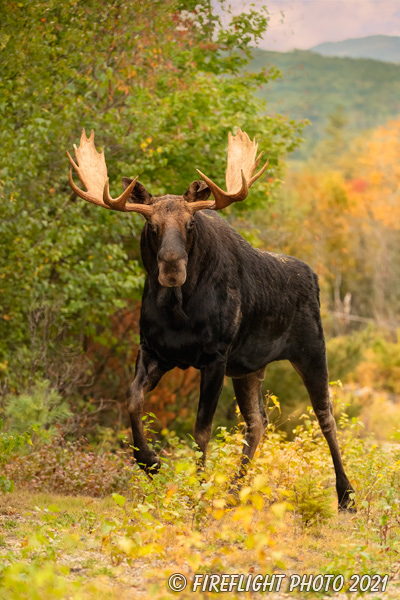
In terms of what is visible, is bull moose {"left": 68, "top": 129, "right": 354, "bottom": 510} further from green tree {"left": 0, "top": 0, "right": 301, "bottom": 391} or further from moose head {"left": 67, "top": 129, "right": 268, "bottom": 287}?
green tree {"left": 0, "top": 0, "right": 301, "bottom": 391}

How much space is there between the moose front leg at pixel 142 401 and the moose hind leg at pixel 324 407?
5.98 ft

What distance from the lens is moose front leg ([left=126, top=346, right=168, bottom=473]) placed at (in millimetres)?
6254

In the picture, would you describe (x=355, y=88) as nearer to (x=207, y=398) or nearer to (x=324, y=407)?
(x=324, y=407)

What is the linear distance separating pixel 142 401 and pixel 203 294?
0.93 m

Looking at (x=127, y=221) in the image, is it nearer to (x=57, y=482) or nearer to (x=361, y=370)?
(x=57, y=482)

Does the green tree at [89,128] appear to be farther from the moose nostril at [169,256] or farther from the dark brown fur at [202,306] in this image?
the moose nostril at [169,256]

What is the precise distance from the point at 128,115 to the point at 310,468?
7471mm

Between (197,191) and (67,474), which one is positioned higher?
(197,191)

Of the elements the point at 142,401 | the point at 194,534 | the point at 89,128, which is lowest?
the point at 194,534

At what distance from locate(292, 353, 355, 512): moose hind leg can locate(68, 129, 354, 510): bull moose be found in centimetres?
13

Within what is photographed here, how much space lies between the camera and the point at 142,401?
6.28 meters

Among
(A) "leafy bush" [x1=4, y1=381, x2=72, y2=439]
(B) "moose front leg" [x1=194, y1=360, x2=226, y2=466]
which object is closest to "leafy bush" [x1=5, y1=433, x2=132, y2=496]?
(A) "leafy bush" [x1=4, y1=381, x2=72, y2=439]

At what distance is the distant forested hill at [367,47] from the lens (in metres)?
107

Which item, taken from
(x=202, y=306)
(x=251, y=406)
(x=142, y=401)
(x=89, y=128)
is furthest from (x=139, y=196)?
(x=89, y=128)
